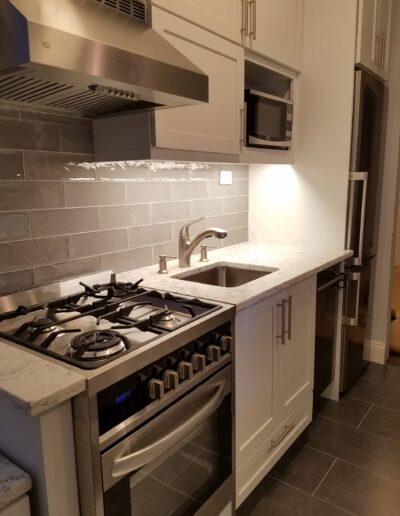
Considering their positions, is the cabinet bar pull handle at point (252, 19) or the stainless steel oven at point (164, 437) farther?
the cabinet bar pull handle at point (252, 19)

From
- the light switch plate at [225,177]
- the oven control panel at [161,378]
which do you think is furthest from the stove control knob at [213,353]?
the light switch plate at [225,177]

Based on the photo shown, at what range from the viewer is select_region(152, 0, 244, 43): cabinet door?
4.84 feet

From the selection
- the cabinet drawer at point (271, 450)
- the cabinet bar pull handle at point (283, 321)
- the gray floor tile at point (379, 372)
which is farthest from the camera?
the gray floor tile at point (379, 372)

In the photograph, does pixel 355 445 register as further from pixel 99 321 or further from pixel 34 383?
pixel 34 383

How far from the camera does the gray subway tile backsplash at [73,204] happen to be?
1406 millimetres

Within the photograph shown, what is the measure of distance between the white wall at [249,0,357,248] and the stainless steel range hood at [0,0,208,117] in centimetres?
122

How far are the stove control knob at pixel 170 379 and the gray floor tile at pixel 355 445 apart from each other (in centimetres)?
127

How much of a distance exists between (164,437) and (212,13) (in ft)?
5.17

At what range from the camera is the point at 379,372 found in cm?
277

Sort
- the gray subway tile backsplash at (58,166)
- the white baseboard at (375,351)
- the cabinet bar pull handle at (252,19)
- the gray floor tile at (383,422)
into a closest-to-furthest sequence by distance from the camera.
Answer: the gray subway tile backsplash at (58,166) → the cabinet bar pull handle at (252,19) → the gray floor tile at (383,422) → the white baseboard at (375,351)

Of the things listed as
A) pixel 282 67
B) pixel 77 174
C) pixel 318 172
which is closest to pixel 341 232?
pixel 318 172

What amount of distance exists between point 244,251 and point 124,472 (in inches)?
60.8

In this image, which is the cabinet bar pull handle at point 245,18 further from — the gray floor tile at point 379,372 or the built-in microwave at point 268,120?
the gray floor tile at point 379,372

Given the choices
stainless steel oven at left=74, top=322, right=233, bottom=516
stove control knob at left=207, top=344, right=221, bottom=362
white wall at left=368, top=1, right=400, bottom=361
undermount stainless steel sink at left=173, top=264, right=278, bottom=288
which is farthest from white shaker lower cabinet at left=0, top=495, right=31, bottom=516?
white wall at left=368, top=1, right=400, bottom=361
